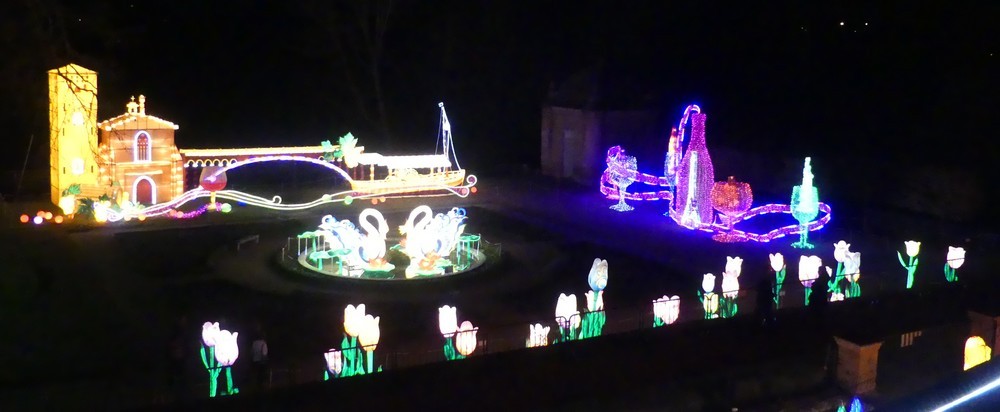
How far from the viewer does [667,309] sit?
1588 centimetres

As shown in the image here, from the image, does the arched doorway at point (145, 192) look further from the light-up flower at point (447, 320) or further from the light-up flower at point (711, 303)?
the light-up flower at point (711, 303)

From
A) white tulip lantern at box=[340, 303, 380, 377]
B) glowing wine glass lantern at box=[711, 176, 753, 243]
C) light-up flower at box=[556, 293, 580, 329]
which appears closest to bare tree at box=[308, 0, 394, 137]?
glowing wine glass lantern at box=[711, 176, 753, 243]

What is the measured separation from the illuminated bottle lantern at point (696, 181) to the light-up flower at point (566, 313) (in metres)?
9.26

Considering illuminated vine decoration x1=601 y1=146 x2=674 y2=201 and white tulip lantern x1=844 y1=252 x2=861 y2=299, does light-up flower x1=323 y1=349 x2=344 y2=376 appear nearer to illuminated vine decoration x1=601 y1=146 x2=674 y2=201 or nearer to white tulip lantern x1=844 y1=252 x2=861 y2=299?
white tulip lantern x1=844 y1=252 x2=861 y2=299

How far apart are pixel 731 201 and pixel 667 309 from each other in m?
7.79

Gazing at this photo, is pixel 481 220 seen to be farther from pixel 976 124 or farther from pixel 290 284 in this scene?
pixel 976 124

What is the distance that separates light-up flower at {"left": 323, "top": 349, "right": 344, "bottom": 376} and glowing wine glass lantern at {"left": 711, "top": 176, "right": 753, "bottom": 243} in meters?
12.5

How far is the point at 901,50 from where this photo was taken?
92.9ft

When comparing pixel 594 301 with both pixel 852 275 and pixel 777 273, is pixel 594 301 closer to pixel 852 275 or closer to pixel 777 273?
pixel 777 273

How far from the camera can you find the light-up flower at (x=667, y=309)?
15688 millimetres

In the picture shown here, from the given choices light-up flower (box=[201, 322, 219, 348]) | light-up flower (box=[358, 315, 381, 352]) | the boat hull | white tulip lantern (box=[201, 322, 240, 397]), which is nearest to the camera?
white tulip lantern (box=[201, 322, 240, 397])

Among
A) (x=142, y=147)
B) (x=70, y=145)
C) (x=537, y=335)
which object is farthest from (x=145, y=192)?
(x=537, y=335)

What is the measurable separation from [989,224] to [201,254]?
778 inches

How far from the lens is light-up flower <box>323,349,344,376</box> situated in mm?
13062
